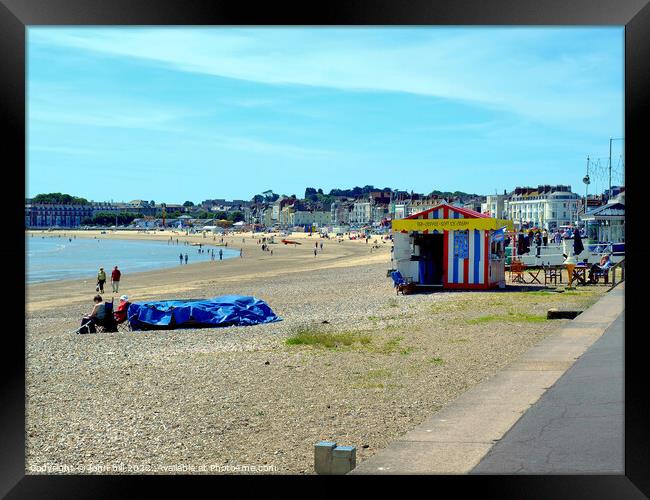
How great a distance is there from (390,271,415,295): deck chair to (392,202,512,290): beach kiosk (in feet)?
0.75

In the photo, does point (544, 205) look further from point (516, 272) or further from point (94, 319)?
point (94, 319)

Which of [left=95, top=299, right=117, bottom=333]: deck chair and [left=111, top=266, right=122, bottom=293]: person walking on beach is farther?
[left=111, top=266, right=122, bottom=293]: person walking on beach

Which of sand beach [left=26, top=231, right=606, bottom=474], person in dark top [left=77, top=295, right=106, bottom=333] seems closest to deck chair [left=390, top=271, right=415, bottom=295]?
sand beach [left=26, top=231, right=606, bottom=474]

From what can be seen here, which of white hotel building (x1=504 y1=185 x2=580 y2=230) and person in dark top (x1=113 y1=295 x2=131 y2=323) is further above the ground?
white hotel building (x1=504 y1=185 x2=580 y2=230)

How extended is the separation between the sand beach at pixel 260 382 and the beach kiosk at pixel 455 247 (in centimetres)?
304

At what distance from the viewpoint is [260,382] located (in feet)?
30.5

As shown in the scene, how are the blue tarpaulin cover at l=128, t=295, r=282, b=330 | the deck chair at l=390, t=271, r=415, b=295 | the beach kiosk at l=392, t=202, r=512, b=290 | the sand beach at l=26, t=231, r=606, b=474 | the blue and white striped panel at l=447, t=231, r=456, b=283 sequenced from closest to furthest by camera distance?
1. the sand beach at l=26, t=231, r=606, b=474
2. the blue tarpaulin cover at l=128, t=295, r=282, b=330
3. the beach kiosk at l=392, t=202, r=512, b=290
4. the deck chair at l=390, t=271, r=415, b=295
5. the blue and white striped panel at l=447, t=231, r=456, b=283

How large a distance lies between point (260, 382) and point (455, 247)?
13.3 meters

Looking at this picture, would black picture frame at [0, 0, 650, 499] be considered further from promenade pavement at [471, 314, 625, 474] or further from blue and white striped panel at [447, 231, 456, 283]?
blue and white striped panel at [447, 231, 456, 283]

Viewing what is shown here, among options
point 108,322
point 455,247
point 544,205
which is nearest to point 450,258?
point 455,247

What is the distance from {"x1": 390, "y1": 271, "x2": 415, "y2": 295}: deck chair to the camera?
21.6m

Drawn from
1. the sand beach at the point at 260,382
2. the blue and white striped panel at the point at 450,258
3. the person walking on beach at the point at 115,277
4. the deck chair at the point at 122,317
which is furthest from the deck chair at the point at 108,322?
the person walking on beach at the point at 115,277
